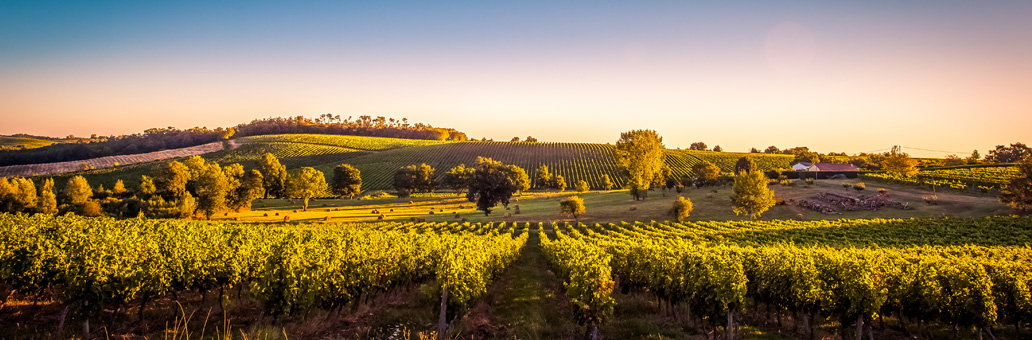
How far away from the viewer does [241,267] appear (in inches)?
761

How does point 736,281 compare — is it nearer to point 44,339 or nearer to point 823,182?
point 44,339

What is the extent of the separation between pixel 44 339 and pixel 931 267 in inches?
1270

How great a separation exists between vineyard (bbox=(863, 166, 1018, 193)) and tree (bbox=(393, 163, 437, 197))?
301ft

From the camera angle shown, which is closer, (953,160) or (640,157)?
(640,157)

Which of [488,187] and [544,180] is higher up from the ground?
[488,187]

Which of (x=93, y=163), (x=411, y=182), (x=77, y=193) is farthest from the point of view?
(x=93, y=163)

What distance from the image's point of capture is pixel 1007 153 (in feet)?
388

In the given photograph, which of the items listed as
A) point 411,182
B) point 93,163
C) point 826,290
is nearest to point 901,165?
point 826,290

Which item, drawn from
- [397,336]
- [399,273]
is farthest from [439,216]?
[397,336]

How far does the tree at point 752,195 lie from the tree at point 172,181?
3407 inches

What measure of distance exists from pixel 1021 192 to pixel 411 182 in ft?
315

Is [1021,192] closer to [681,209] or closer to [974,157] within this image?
[681,209]

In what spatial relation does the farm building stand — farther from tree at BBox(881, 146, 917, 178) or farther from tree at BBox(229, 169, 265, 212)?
tree at BBox(229, 169, 265, 212)

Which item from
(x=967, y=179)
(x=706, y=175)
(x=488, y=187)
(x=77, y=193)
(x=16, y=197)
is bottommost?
(x=16, y=197)
